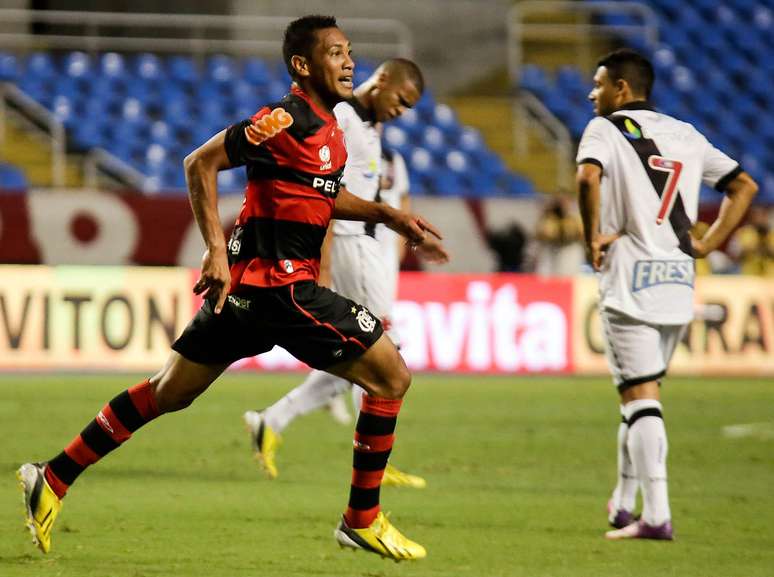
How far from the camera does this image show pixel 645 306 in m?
7.12

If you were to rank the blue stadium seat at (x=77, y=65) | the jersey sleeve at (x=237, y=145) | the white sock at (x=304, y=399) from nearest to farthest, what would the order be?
the jersey sleeve at (x=237, y=145)
the white sock at (x=304, y=399)
the blue stadium seat at (x=77, y=65)

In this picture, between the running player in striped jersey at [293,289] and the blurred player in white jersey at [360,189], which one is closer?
the running player in striped jersey at [293,289]

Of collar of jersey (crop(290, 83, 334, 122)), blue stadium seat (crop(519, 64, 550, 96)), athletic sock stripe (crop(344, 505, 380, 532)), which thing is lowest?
athletic sock stripe (crop(344, 505, 380, 532))

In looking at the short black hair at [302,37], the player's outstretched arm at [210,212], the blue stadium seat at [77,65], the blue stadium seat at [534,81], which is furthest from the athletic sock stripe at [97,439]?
the blue stadium seat at [534,81]

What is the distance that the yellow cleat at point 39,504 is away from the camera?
6043 mm

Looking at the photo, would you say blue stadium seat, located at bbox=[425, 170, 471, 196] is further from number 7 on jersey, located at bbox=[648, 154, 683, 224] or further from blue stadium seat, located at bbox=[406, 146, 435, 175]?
number 7 on jersey, located at bbox=[648, 154, 683, 224]

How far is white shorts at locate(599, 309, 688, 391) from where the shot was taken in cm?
707

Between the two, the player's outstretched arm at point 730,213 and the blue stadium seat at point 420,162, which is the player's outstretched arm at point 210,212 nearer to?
the player's outstretched arm at point 730,213

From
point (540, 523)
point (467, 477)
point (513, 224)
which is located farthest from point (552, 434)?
point (513, 224)

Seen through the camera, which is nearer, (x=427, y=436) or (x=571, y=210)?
(x=427, y=436)

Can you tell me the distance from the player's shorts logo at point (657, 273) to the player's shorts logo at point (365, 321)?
5.35 ft

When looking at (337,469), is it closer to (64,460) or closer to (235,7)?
(64,460)

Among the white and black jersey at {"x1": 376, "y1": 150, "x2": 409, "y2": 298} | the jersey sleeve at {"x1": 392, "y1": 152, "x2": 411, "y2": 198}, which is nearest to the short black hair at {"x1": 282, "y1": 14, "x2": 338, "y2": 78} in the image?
the white and black jersey at {"x1": 376, "y1": 150, "x2": 409, "y2": 298}

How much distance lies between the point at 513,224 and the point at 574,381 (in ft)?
12.8
